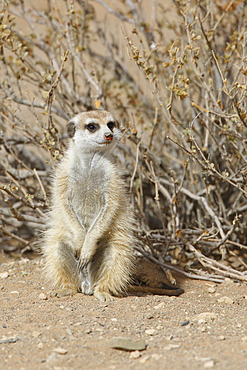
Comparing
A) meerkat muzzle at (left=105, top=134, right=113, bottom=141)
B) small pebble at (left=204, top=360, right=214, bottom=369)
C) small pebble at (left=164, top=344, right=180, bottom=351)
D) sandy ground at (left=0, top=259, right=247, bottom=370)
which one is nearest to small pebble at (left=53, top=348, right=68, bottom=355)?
sandy ground at (left=0, top=259, right=247, bottom=370)

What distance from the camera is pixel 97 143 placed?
2.91 m

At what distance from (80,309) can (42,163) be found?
227cm

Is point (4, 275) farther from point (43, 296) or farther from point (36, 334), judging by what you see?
point (36, 334)

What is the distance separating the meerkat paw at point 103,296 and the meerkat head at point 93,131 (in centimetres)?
84

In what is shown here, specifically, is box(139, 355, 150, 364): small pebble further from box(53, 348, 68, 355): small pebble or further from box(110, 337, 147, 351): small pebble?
box(53, 348, 68, 355): small pebble

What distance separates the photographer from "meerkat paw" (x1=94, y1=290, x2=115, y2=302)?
8.99 feet

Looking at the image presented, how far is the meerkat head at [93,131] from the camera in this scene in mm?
2895

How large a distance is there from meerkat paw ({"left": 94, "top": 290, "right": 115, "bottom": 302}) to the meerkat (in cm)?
8

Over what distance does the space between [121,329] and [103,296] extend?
1.72 feet

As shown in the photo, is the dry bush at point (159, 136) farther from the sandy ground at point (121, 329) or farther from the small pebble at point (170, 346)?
the small pebble at point (170, 346)

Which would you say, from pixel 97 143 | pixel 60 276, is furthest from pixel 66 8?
pixel 60 276

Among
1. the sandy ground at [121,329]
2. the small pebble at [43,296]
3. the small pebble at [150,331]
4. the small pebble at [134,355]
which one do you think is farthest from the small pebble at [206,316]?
the small pebble at [43,296]

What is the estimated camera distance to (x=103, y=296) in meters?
2.76

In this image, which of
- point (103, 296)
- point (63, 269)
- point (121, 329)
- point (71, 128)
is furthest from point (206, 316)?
point (71, 128)
